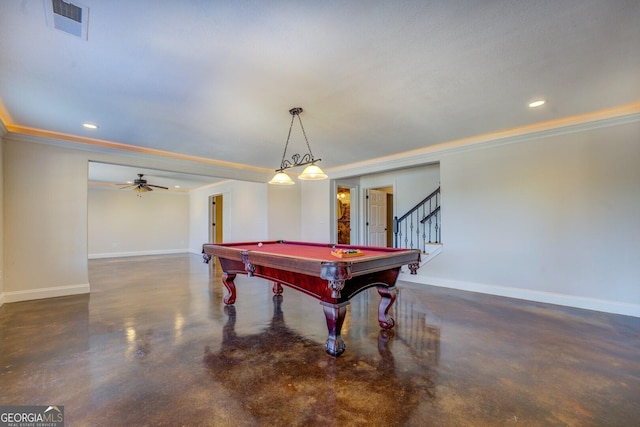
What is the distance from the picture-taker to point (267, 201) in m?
6.77

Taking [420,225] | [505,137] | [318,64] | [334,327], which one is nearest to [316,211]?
[420,225]

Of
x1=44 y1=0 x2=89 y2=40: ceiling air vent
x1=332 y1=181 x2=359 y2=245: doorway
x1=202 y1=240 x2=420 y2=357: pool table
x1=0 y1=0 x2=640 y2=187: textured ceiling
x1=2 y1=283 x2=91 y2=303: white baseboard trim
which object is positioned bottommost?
x1=2 y1=283 x2=91 y2=303: white baseboard trim

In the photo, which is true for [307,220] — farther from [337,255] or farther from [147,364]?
[147,364]

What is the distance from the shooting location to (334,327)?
2.35 meters

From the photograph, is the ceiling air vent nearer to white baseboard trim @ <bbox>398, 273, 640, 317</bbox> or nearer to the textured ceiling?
the textured ceiling

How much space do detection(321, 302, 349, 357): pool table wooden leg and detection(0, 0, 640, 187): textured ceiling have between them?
201 cm

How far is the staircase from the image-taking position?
5839 millimetres

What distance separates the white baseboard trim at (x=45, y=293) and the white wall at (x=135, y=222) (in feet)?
17.3

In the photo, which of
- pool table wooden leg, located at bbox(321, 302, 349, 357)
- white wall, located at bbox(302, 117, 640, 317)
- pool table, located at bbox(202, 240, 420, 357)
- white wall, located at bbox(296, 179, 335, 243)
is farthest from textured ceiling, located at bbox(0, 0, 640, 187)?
white wall, located at bbox(296, 179, 335, 243)

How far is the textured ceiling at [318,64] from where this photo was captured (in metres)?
1.75

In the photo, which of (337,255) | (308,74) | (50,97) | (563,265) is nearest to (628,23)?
(308,74)

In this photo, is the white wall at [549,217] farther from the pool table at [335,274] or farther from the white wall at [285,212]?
the white wall at [285,212]

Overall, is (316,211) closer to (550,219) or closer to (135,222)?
(550,219)

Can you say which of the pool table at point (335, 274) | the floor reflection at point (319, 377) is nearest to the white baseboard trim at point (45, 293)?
the pool table at point (335, 274)
